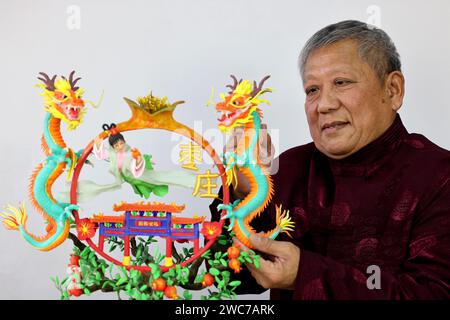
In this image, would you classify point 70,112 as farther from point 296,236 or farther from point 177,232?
point 296,236

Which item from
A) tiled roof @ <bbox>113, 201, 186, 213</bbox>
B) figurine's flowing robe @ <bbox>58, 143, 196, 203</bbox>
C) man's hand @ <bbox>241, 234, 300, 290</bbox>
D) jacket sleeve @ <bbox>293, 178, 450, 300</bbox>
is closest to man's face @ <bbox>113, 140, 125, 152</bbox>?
figurine's flowing robe @ <bbox>58, 143, 196, 203</bbox>

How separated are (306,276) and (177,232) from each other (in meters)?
0.28

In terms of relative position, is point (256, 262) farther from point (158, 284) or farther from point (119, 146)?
point (119, 146)

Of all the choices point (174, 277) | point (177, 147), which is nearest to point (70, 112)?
point (177, 147)

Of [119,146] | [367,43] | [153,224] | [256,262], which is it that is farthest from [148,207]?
[367,43]

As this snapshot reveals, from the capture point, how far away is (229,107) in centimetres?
109

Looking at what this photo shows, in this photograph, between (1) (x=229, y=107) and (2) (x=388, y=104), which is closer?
(1) (x=229, y=107)

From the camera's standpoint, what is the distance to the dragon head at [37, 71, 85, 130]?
3.61ft

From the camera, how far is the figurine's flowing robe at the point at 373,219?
109 centimetres

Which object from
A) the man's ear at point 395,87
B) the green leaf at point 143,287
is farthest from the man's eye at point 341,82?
the green leaf at point 143,287

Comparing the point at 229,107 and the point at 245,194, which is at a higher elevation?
the point at 229,107

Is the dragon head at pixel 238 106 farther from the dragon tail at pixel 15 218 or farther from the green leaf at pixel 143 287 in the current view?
the dragon tail at pixel 15 218

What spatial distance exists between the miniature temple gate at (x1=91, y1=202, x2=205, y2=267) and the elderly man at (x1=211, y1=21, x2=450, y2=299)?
0.14 metres
